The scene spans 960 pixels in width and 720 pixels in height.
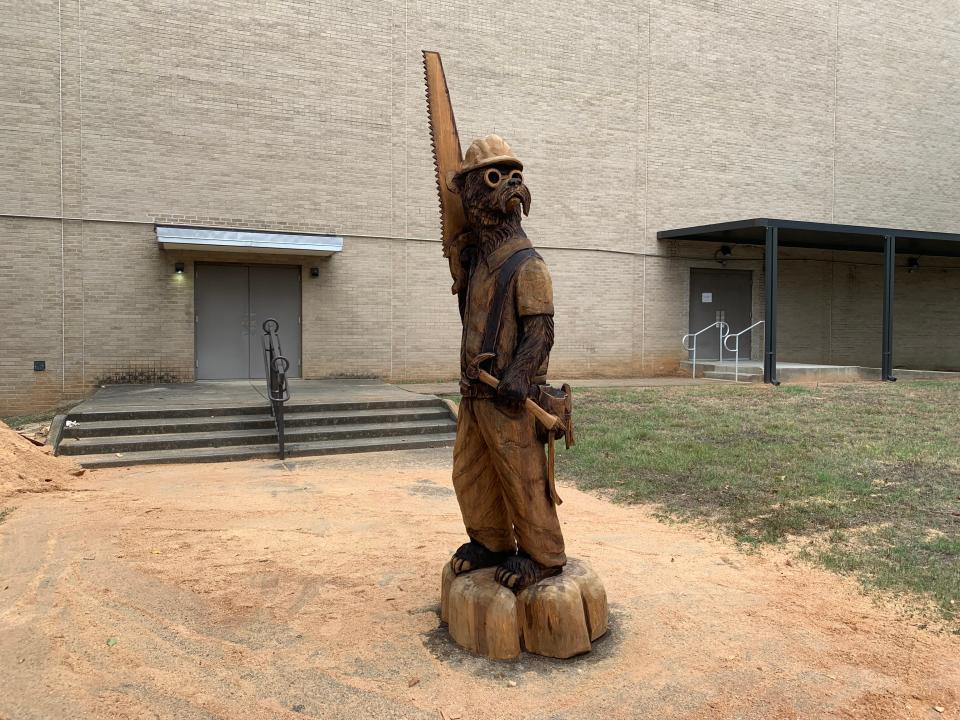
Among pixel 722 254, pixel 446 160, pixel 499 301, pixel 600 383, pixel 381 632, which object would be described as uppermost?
pixel 722 254

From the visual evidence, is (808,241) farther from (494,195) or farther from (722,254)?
(494,195)

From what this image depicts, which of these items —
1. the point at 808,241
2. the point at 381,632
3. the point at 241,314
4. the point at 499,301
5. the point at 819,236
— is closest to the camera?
the point at 499,301

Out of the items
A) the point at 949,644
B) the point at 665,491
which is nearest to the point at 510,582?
the point at 949,644

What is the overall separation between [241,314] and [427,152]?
192 inches

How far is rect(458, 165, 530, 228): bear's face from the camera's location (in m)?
3.61

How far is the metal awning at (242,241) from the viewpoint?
480 inches

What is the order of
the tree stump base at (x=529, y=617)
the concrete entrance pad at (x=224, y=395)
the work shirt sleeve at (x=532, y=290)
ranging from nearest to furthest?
the tree stump base at (x=529, y=617) → the work shirt sleeve at (x=532, y=290) → the concrete entrance pad at (x=224, y=395)

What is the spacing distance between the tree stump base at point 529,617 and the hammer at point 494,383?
0.77 m

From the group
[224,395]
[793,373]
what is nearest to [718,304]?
[793,373]

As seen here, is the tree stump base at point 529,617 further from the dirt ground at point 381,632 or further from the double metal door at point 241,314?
the double metal door at point 241,314

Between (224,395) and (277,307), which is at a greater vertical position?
(277,307)

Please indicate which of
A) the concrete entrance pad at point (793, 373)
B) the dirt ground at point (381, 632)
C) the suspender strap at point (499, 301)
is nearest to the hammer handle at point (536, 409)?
the suspender strap at point (499, 301)

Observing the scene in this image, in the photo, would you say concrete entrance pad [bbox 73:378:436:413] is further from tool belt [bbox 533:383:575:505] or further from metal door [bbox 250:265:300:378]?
tool belt [bbox 533:383:575:505]

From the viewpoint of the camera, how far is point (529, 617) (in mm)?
3467
